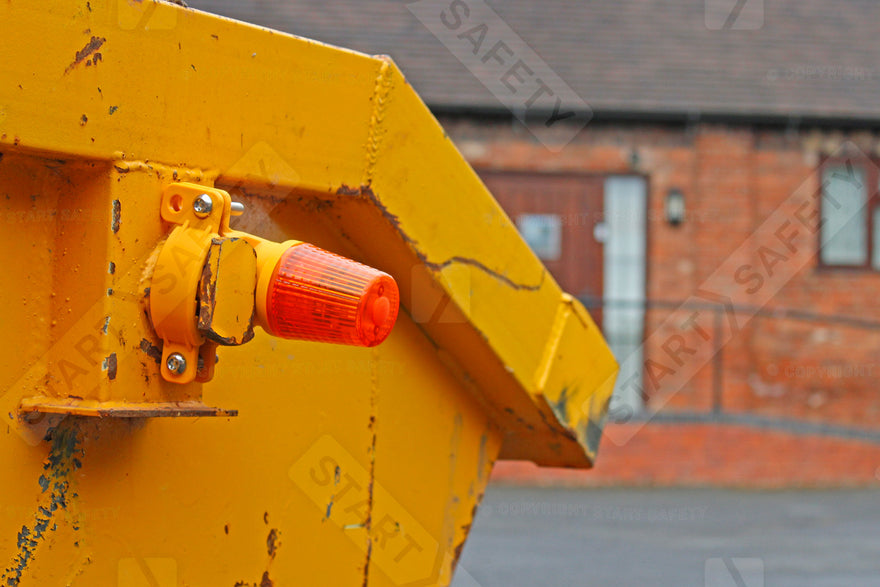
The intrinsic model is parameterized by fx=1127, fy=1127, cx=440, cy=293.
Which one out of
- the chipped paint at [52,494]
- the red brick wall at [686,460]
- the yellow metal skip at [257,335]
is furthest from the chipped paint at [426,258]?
the red brick wall at [686,460]

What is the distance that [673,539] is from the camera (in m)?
8.80

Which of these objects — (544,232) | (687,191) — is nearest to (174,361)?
(544,232)

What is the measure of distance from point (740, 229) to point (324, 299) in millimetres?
12318

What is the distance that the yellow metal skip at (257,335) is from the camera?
135cm

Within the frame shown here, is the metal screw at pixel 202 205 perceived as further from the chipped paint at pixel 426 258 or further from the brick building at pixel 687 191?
the brick building at pixel 687 191

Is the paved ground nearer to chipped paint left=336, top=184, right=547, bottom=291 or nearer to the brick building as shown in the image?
the brick building

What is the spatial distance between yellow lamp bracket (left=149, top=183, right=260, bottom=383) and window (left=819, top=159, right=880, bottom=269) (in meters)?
13.0

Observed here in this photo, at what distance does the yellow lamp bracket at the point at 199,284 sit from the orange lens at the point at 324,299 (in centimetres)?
4

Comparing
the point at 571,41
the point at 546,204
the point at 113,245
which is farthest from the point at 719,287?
the point at 113,245

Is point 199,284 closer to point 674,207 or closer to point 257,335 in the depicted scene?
point 257,335

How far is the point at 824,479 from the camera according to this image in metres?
12.3

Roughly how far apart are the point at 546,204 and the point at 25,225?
12.0 m

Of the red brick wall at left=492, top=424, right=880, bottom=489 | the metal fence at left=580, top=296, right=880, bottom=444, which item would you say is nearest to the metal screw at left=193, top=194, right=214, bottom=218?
the red brick wall at left=492, top=424, right=880, bottom=489

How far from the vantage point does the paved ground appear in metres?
7.25
